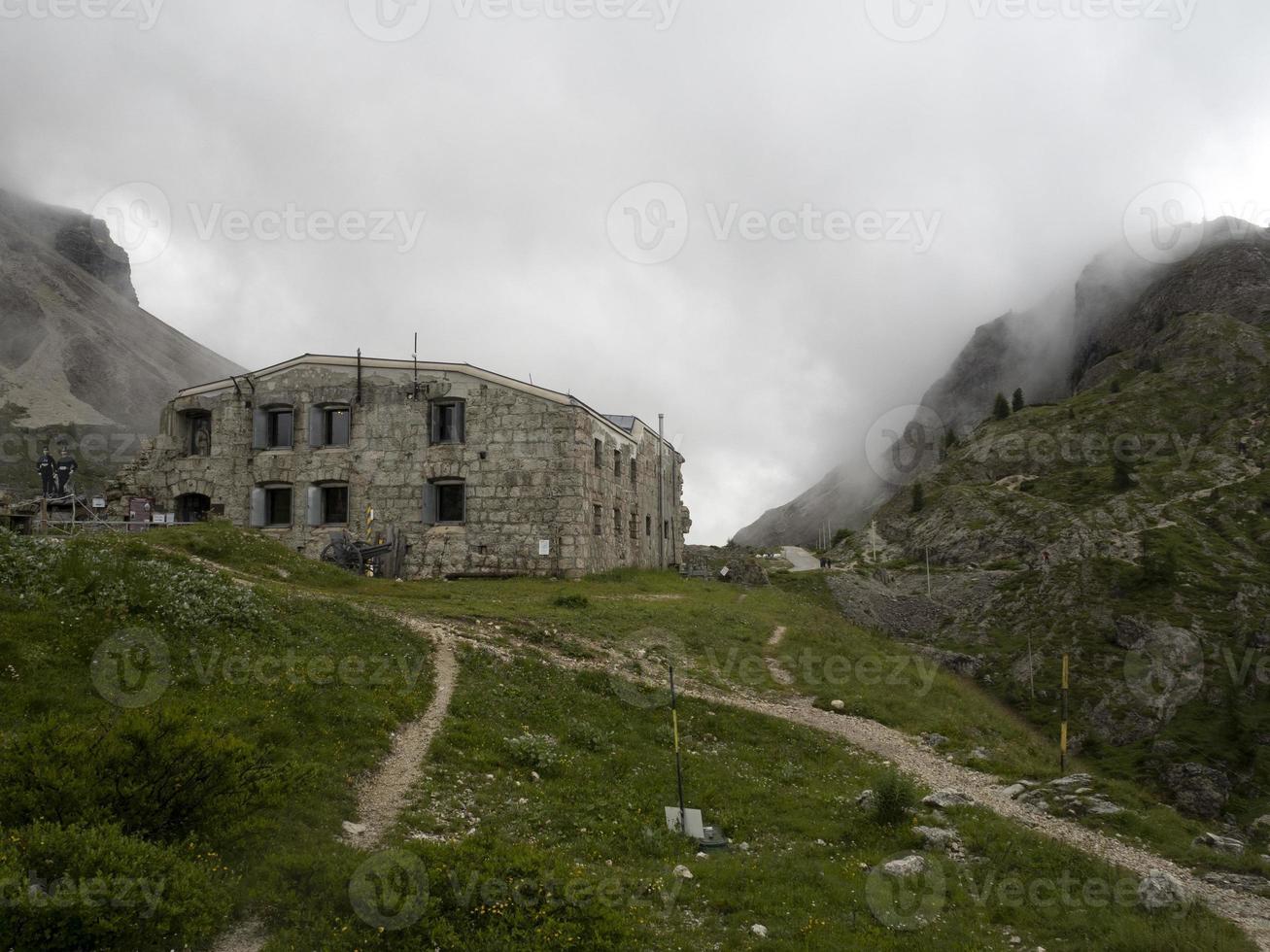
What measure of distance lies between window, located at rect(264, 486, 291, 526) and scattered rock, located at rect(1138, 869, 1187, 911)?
118 ft

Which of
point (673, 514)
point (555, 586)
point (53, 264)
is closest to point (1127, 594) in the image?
point (673, 514)

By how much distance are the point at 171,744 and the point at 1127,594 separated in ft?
192

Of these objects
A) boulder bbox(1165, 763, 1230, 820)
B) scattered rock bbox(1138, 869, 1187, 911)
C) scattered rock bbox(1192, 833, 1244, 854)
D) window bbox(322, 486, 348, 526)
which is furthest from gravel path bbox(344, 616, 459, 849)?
boulder bbox(1165, 763, 1230, 820)

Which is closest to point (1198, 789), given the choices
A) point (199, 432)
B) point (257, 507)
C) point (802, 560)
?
point (802, 560)

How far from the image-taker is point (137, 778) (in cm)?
843

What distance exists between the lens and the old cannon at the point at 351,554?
105 feet

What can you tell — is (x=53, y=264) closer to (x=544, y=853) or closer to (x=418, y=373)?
(x=418, y=373)

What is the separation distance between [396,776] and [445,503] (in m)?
25.4

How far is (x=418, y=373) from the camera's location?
36969 mm

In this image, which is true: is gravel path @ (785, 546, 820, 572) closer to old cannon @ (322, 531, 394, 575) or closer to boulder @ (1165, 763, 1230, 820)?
boulder @ (1165, 763, 1230, 820)

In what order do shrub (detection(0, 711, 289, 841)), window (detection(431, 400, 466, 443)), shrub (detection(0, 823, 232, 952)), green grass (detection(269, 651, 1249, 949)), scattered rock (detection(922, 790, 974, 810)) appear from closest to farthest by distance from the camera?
1. shrub (detection(0, 823, 232, 952))
2. shrub (detection(0, 711, 289, 841))
3. green grass (detection(269, 651, 1249, 949))
4. scattered rock (detection(922, 790, 974, 810))
5. window (detection(431, 400, 466, 443))

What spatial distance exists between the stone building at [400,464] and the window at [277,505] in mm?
64

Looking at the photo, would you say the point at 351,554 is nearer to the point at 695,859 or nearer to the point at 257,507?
the point at 257,507

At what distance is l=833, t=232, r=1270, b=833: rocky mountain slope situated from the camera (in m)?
43.4
